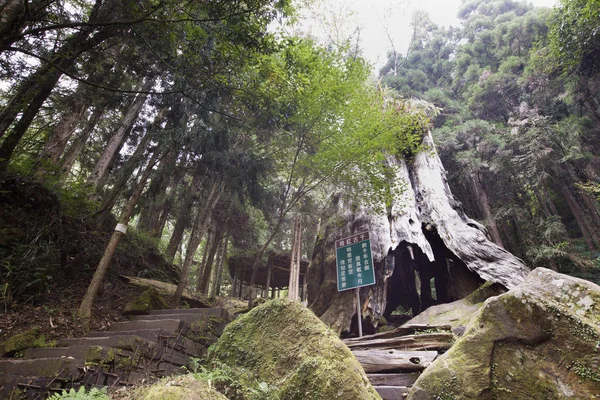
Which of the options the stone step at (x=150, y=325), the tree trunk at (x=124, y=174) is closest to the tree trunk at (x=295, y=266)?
the stone step at (x=150, y=325)

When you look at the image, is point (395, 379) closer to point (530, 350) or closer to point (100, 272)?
point (530, 350)

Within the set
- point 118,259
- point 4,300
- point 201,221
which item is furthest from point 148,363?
point 118,259

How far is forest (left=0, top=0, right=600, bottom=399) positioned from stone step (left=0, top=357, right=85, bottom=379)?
4.73ft

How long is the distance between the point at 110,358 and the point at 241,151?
605 centimetres

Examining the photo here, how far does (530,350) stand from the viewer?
125 inches

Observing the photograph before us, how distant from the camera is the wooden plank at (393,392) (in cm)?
463

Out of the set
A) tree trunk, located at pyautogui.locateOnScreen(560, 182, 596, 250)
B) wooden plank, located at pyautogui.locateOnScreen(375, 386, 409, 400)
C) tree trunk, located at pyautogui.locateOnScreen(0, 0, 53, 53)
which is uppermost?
tree trunk, located at pyautogui.locateOnScreen(560, 182, 596, 250)

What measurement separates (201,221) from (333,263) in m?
5.19

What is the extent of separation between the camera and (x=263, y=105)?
A: 7555 millimetres

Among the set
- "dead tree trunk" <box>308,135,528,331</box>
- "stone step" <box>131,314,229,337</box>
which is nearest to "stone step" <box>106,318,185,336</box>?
"stone step" <box>131,314,229,337</box>

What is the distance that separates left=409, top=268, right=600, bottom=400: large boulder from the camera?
288 cm

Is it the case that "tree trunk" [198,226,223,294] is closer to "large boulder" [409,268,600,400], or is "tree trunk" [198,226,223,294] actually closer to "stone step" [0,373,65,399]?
"stone step" [0,373,65,399]

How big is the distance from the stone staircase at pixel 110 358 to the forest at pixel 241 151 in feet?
3.90

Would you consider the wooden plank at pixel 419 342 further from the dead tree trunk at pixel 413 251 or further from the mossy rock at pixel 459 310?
the dead tree trunk at pixel 413 251
